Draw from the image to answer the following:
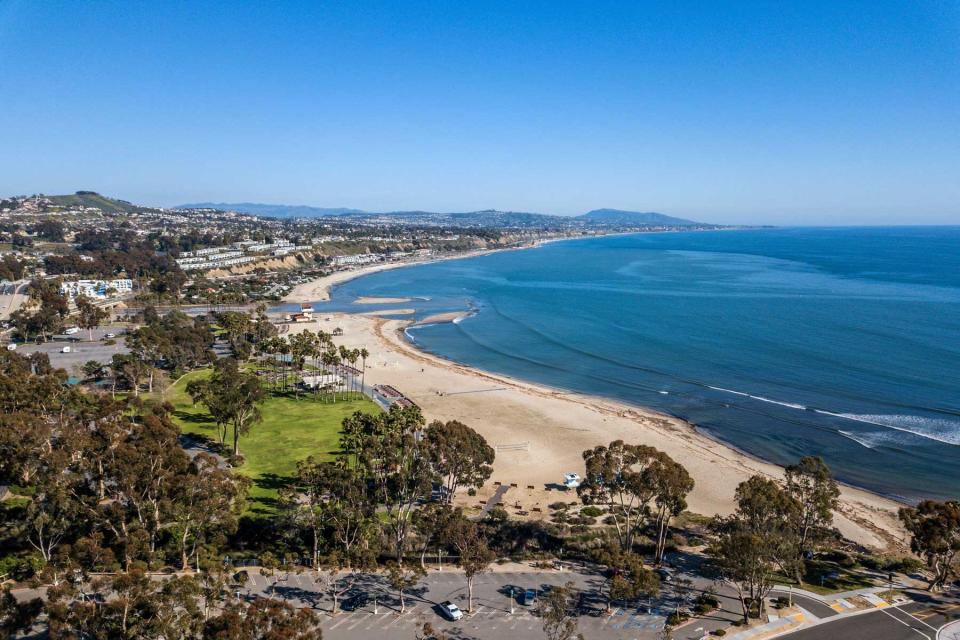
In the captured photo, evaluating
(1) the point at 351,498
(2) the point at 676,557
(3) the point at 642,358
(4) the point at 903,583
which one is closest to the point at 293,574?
(1) the point at 351,498

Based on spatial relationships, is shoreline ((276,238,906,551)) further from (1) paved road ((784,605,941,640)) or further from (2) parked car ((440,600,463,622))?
(2) parked car ((440,600,463,622))

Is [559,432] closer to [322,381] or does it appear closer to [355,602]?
[322,381]

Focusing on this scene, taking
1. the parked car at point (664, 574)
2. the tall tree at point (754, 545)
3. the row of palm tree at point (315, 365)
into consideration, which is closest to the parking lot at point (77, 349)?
the row of palm tree at point (315, 365)

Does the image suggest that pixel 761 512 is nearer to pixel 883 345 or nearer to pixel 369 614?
pixel 369 614

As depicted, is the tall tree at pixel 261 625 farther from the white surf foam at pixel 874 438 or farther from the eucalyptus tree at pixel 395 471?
the white surf foam at pixel 874 438

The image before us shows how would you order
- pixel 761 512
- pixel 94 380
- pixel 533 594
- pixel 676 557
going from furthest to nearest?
pixel 94 380 → pixel 676 557 → pixel 761 512 → pixel 533 594

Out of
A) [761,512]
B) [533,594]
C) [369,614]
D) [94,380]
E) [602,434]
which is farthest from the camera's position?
[94,380]
